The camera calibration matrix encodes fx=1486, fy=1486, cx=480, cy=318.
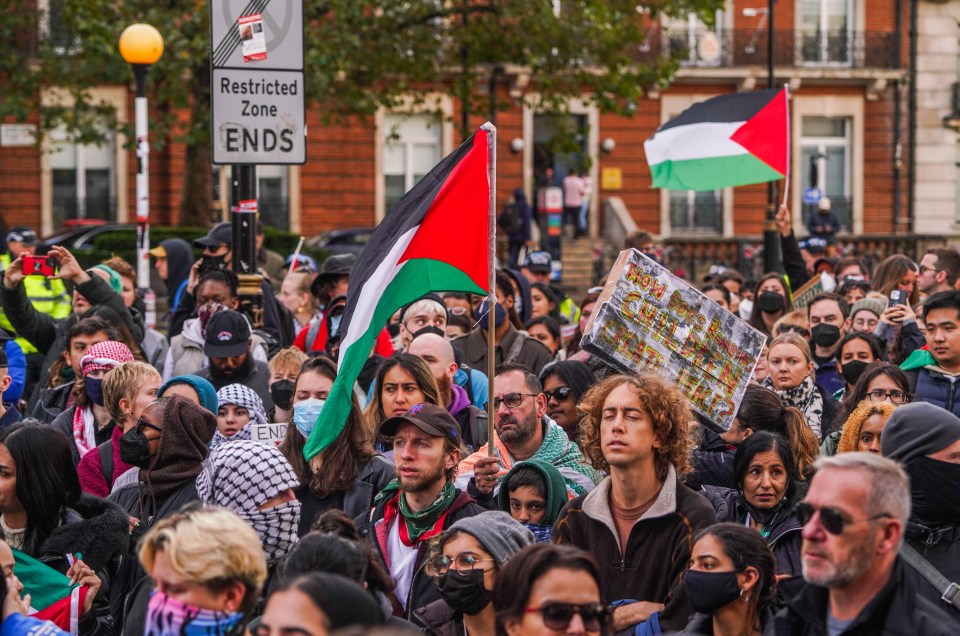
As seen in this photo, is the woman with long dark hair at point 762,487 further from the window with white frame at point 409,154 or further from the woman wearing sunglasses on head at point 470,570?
the window with white frame at point 409,154

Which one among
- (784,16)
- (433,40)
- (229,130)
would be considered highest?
(784,16)

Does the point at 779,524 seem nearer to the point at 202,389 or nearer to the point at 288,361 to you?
the point at 202,389

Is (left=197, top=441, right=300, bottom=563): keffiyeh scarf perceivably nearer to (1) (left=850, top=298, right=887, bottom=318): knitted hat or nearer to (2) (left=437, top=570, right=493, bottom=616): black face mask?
(2) (left=437, top=570, right=493, bottom=616): black face mask

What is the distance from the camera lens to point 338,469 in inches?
243

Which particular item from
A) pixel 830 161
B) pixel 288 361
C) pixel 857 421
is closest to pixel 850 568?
pixel 857 421

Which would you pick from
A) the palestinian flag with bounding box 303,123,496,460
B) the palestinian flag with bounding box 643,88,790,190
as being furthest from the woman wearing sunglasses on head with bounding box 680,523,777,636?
the palestinian flag with bounding box 643,88,790,190

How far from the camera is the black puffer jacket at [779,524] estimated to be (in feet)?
18.2

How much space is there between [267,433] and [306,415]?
52cm

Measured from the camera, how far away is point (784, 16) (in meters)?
35.5

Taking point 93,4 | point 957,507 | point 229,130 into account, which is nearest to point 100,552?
point 957,507

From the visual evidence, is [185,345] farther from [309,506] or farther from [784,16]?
[784,16]

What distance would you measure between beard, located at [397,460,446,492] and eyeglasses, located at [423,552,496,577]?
601 mm

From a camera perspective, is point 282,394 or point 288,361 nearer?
point 282,394

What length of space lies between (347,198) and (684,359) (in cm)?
2717
